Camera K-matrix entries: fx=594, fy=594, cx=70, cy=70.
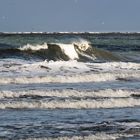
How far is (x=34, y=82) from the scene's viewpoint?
2616cm

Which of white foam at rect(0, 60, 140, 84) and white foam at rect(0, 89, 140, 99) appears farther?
white foam at rect(0, 60, 140, 84)

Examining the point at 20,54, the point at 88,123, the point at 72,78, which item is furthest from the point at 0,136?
the point at 20,54

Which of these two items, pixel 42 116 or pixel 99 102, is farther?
pixel 99 102

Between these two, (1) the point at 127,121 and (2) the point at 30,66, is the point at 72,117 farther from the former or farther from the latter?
(2) the point at 30,66

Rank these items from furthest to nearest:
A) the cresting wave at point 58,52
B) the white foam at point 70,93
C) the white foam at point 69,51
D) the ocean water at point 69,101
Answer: the white foam at point 69,51 → the cresting wave at point 58,52 → the white foam at point 70,93 → the ocean water at point 69,101

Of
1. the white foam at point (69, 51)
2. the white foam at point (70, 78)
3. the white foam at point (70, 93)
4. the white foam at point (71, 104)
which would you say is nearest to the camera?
the white foam at point (71, 104)

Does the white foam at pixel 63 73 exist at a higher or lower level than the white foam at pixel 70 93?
higher

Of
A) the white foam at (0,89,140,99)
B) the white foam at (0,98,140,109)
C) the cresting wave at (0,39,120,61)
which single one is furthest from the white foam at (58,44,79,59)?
the white foam at (0,98,140,109)

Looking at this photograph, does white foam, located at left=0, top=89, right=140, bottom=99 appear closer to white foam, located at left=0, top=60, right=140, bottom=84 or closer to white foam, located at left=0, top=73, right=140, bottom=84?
white foam, located at left=0, top=73, right=140, bottom=84

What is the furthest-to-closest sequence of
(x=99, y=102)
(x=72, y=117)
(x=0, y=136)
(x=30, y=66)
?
1. (x=30, y=66)
2. (x=99, y=102)
3. (x=72, y=117)
4. (x=0, y=136)

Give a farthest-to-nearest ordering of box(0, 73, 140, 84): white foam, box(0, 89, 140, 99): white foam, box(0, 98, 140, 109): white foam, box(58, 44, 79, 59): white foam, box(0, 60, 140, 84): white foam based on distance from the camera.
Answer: box(58, 44, 79, 59): white foam, box(0, 60, 140, 84): white foam, box(0, 73, 140, 84): white foam, box(0, 89, 140, 99): white foam, box(0, 98, 140, 109): white foam

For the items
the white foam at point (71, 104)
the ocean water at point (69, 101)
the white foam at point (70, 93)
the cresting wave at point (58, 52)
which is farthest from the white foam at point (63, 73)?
the cresting wave at point (58, 52)

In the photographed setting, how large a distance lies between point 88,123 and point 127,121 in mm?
1075

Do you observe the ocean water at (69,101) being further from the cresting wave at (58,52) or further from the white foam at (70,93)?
the cresting wave at (58,52)
